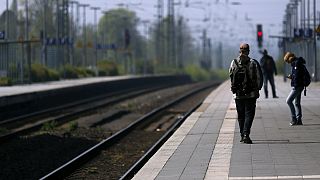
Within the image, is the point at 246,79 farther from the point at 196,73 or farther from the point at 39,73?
the point at 196,73

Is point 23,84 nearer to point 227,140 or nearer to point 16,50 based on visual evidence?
point 16,50

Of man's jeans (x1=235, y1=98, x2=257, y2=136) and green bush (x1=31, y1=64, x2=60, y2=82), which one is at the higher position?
man's jeans (x1=235, y1=98, x2=257, y2=136)

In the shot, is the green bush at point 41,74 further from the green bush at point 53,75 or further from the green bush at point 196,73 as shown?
the green bush at point 196,73

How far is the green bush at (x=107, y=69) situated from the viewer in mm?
84088

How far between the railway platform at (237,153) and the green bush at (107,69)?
6198 centimetres

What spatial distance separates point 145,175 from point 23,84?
138 feet

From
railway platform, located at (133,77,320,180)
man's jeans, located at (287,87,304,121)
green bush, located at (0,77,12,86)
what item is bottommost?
green bush, located at (0,77,12,86)

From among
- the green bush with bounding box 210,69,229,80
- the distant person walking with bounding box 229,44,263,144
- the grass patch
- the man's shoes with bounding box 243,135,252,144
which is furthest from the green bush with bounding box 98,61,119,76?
the distant person walking with bounding box 229,44,263,144

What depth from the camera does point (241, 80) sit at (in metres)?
15.2

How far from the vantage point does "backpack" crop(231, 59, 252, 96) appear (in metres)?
15.1

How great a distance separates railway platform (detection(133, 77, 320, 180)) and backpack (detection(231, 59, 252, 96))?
3.56 feet

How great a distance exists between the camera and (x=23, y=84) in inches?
2085

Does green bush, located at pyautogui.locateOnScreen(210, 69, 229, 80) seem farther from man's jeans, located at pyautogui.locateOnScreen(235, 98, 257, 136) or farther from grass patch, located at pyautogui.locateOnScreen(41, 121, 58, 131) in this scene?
man's jeans, located at pyautogui.locateOnScreen(235, 98, 257, 136)

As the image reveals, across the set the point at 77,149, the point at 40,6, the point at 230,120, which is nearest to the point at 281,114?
the point at 230,120
